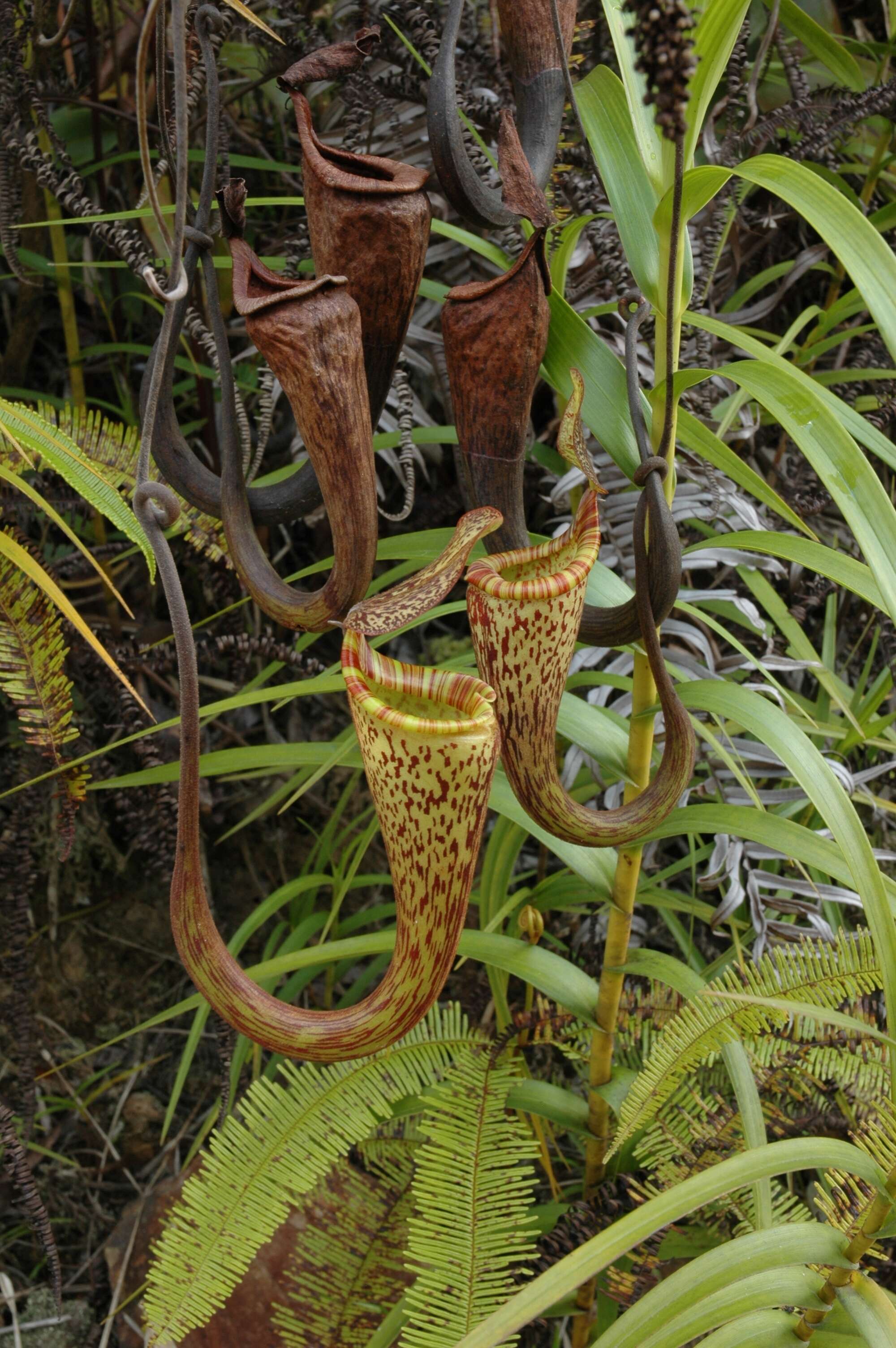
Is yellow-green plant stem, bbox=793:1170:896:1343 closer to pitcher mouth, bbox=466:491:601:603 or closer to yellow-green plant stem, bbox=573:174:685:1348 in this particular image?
yellow-green plant stem, bbox=573:174:685:1348

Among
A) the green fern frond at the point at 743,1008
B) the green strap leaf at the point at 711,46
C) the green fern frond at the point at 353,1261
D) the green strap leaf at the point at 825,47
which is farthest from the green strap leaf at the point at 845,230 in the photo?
the green fern frond at the point at 353,1261

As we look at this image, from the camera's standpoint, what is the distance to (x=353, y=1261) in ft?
3.11

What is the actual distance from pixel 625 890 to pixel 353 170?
1.91 ft

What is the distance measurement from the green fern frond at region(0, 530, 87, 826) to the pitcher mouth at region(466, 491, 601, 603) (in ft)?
1.45

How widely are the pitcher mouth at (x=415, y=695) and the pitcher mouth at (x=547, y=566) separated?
65mm

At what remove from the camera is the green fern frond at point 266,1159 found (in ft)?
2.61

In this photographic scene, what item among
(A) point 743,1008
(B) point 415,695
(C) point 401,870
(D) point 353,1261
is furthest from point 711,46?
(D) point 353,1261

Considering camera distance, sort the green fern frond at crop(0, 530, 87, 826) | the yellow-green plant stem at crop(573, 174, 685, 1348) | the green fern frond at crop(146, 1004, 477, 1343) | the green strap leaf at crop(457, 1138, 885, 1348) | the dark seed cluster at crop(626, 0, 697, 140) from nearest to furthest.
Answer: the dark seed cluster at crop(626, 0, 697, 140)
the green strap leaf at crop(457, 1138, 885, 1348)
the yellow-green plant stem at crop(573, 174, 685, 1348)
the green fern frond at crop(146, 1004, 477, 1343)
the green fern frond at crop(0, 530, 87, 826)

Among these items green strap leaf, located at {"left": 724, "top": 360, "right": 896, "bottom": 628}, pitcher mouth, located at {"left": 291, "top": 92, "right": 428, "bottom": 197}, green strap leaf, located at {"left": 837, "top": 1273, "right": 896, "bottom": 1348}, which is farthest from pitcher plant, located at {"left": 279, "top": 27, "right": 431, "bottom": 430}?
green strap leaf, located at {"left": 837, "top": 1273, "right": 896, "bottom": 1348}

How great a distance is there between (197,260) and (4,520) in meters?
0.64

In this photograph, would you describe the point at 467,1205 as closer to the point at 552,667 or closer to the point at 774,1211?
the point at 774,1211

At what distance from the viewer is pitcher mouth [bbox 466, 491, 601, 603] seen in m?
0.63

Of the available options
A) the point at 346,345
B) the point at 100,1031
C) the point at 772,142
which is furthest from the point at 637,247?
the point at 100,1031

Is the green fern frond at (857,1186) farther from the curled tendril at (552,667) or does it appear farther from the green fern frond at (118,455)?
the green fern frond at (118,455)
